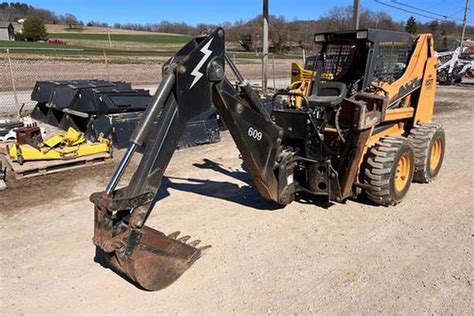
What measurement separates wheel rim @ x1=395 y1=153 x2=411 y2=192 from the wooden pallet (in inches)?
198

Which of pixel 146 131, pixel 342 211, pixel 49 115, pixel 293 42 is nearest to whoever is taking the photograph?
pixel 146 131

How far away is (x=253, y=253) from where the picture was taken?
14.9 ft

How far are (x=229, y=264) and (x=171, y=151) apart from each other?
132 centimetres

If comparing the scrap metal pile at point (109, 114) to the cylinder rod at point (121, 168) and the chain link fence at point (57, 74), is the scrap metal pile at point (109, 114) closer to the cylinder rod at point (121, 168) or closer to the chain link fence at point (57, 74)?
the cylinder rod at point (121, 168)

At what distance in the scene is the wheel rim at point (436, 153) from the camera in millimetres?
6770

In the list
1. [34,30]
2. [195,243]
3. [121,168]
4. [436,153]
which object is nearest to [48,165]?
[195,243]

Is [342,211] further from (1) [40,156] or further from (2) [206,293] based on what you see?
(1) [40,156]

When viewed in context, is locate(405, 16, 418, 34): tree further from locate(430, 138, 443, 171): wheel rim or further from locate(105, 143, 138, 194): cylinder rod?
locate(105, 143, 138, 194): cylinder rod

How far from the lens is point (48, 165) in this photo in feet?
23.9

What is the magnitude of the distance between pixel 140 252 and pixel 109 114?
6085 mm

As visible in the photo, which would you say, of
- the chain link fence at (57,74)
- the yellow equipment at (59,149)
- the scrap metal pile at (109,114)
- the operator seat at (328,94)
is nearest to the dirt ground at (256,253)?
the yellow equipment at (59,149)

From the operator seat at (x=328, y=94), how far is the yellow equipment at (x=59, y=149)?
13.8 ft

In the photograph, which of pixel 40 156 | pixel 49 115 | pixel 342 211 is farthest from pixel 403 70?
pixel 49 115

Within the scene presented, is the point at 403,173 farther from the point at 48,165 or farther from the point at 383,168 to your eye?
the point at 48,165
